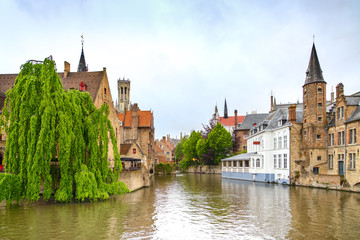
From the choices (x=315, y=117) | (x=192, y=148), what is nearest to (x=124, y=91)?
(x=192, y=148)

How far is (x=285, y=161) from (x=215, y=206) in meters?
17.0

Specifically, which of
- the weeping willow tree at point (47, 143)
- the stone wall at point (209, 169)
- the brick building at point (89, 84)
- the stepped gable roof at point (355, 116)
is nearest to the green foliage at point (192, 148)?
the stone wall at point (209, 169)

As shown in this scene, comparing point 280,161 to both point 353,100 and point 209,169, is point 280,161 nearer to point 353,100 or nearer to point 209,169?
point 353,100

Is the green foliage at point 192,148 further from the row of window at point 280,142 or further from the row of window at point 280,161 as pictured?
the row of window at point 280,161

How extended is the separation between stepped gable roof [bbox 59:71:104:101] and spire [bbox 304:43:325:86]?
22.4 meters

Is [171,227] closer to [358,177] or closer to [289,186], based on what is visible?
[358,177]

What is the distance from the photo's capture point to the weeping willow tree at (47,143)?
54.6 feet

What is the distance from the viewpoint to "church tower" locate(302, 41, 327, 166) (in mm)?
31344

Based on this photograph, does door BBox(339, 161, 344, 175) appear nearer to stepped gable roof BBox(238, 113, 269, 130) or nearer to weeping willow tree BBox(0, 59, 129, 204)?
weeping willow tree BBox(0, 59, 129, 204)

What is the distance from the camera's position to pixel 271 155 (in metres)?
37.9

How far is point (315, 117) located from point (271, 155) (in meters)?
→ 8.28

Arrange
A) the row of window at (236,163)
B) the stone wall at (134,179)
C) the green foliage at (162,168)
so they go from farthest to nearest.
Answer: the green foliage at (162,168)
the row of window at (236,163)
the stone wall at (134,179)

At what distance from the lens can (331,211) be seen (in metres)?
17.6

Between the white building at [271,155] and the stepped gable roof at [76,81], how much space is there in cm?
2144
